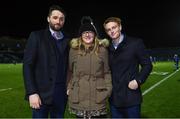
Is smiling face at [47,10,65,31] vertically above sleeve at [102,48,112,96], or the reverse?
smiling face at [47,10,65,31]

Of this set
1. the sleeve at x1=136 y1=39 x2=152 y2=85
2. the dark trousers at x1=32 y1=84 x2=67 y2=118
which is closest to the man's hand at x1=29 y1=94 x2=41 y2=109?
the dark trousers at x1=32 y1=84 x2=67 y2=118

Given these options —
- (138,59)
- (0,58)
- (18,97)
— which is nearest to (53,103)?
(138,59)

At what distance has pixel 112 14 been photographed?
97562mm

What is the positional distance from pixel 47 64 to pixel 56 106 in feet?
1.96

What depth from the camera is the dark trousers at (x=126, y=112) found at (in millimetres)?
5902

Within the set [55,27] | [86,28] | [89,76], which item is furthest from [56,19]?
[89,76]

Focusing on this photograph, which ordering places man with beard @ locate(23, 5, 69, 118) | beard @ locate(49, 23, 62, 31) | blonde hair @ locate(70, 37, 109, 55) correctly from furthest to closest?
beard @ locate(49, 23, 62, 31), man with beard @ locate(23, 5, 69, 118), blonde hair @ locate(70, 37, 109, 55)

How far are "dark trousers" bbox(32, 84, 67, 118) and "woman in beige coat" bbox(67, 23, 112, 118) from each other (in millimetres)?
264

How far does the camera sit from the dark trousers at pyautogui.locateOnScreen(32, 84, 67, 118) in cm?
586

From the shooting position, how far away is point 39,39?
580 centimetres

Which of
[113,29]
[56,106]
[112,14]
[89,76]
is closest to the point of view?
[89,76]

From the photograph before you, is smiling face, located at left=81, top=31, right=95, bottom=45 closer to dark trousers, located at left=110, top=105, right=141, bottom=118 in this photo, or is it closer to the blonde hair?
the blonde hair

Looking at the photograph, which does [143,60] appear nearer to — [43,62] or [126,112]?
[126,112]

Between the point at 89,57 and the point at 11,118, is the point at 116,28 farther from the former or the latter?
the point at 11,118
